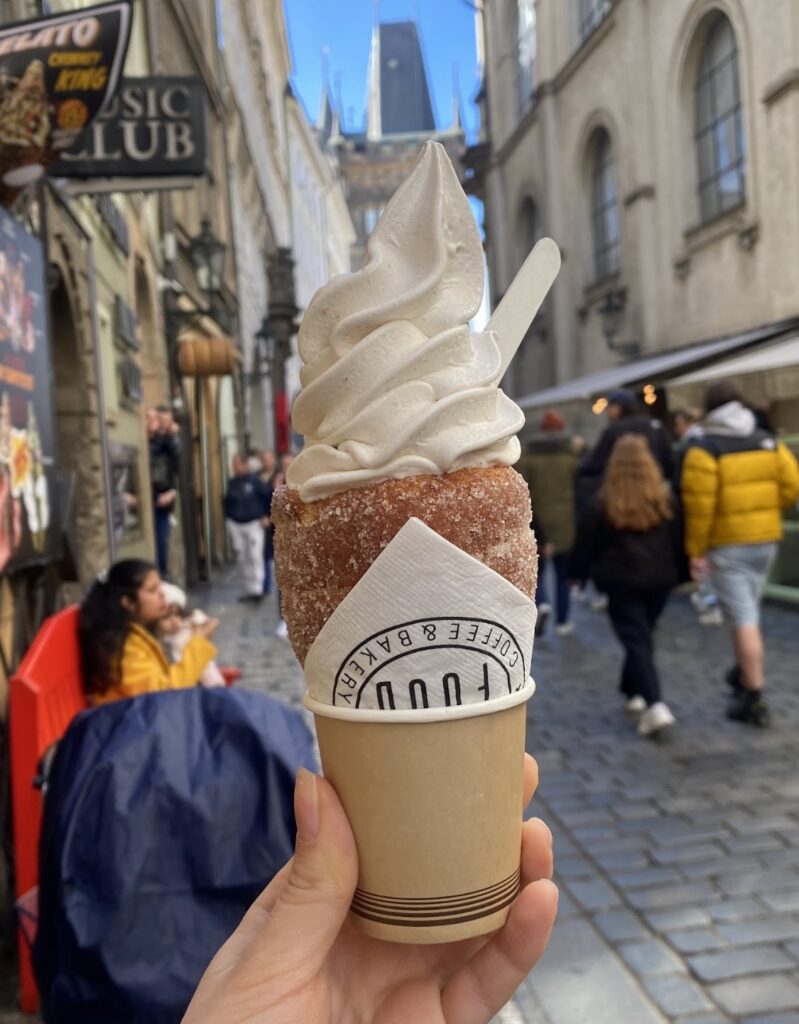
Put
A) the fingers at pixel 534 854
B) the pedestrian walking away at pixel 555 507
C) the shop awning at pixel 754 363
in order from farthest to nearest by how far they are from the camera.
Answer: the pedestrian walking away at pixel 555 507 < the shop awning at pixel 754 363 < the fingers at pixel 534 854

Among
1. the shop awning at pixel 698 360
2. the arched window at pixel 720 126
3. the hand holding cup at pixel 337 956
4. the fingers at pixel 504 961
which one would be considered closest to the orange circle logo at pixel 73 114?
the hand holding cup at pixel 337 956

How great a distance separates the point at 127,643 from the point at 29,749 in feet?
2.38

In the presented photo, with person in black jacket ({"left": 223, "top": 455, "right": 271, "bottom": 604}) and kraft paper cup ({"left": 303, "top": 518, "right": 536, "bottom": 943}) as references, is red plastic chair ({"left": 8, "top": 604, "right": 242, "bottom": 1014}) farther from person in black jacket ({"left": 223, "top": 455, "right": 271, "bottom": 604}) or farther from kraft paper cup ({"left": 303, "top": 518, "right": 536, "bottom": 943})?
person in black jacket ({"left": 223, "top": 455, "right": 271, "bottom": 604})

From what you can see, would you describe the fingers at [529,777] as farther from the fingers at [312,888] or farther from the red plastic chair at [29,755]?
the red plastic chair at [29,755]

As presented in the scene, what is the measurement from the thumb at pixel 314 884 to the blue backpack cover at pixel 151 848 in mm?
837

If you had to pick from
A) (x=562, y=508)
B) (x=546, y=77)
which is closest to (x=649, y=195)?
(x=546, y=77)

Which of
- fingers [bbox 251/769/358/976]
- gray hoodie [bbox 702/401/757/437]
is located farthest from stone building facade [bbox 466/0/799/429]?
fingers [bbox 251/769/358/976]

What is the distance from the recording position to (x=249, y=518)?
10414 millimetres

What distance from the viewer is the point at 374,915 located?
1478 mm

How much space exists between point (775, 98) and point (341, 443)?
35.9ft

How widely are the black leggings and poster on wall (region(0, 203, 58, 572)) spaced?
334cm

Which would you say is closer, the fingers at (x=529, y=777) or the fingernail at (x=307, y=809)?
the fingernail at (x=307, y=809)

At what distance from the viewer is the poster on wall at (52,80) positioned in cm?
327

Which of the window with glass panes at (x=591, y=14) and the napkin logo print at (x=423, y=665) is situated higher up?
the window with glass panes at (x=591, y=14)
